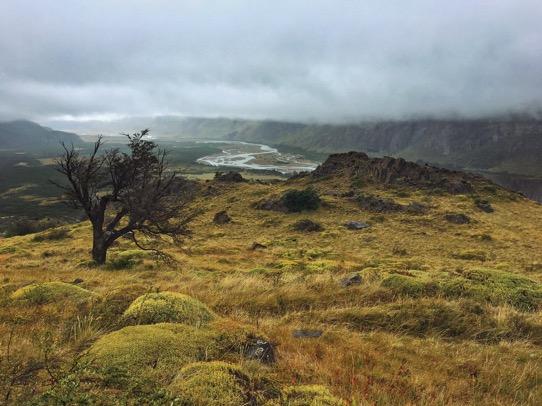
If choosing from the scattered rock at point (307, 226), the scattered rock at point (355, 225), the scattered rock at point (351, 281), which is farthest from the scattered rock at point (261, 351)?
the scattered rock at point (355, 225)

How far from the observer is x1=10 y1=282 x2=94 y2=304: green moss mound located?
773 centimetres

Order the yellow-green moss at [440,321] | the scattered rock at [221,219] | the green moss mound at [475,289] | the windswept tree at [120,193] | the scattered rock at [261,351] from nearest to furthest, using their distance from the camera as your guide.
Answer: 1. the scattered rock at [261,351]
2. the yellow-green moss at [440,321]
3. the green moss mound at [475,289]
4. the windswept tree at [120,193]
5. the scattered rock at [221,219]

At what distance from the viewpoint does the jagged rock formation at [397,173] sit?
78.8m

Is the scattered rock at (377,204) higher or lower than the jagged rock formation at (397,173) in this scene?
lower

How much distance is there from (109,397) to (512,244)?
50.4m

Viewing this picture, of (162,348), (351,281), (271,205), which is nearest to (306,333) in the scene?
(162,348)

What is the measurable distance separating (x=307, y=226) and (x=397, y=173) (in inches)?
1572

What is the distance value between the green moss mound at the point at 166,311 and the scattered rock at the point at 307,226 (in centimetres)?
4598

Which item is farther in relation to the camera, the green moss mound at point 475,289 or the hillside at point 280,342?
the green moss mound at point 475,289

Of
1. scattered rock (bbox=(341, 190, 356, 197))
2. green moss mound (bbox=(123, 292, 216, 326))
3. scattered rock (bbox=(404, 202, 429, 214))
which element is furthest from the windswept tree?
scattered rock (bbox=(341, 190, 356, 197))

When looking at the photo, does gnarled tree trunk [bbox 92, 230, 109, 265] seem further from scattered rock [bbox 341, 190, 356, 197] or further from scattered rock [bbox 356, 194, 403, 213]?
scattered rock [bbox 341, 190, 356, 197]

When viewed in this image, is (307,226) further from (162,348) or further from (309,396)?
(309,396)

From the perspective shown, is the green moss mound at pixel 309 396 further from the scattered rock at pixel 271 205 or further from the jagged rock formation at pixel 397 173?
the jagged rock formation at pixel 397 173

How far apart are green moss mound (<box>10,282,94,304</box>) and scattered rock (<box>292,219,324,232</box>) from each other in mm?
44926
